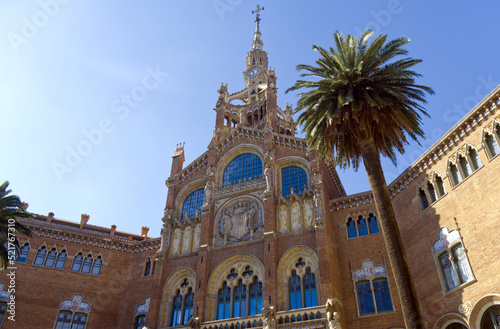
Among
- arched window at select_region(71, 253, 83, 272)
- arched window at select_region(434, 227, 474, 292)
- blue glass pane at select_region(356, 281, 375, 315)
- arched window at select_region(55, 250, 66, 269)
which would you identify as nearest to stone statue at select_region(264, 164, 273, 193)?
blue glass pane at select_region(356, 281, 375, 315)

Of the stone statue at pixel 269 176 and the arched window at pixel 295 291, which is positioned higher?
A: the stone statue at pixel 269 176

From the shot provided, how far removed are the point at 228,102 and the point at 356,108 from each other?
110ft

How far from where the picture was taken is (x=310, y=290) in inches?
1147

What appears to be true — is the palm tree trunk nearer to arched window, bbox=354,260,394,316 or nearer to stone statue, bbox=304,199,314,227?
arched window, bbox=354,260,394,316

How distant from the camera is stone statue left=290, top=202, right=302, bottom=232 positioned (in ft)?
105

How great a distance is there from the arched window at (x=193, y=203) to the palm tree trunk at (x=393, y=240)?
60.6 feet

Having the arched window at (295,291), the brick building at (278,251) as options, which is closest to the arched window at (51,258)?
the brick building at (278,251)

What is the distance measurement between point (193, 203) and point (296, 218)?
9.98m

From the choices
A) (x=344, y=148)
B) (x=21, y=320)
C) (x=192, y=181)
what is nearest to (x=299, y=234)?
(x=344, y=148)

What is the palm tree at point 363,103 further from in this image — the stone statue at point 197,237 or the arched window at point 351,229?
the stone statue at point 197,237

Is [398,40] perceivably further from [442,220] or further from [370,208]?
[370,208]

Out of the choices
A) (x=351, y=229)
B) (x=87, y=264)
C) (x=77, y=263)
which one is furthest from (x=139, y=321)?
(x=351, y=229)

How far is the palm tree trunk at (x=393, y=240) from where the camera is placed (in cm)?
1755

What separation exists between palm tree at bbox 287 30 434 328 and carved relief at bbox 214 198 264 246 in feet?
34.3
